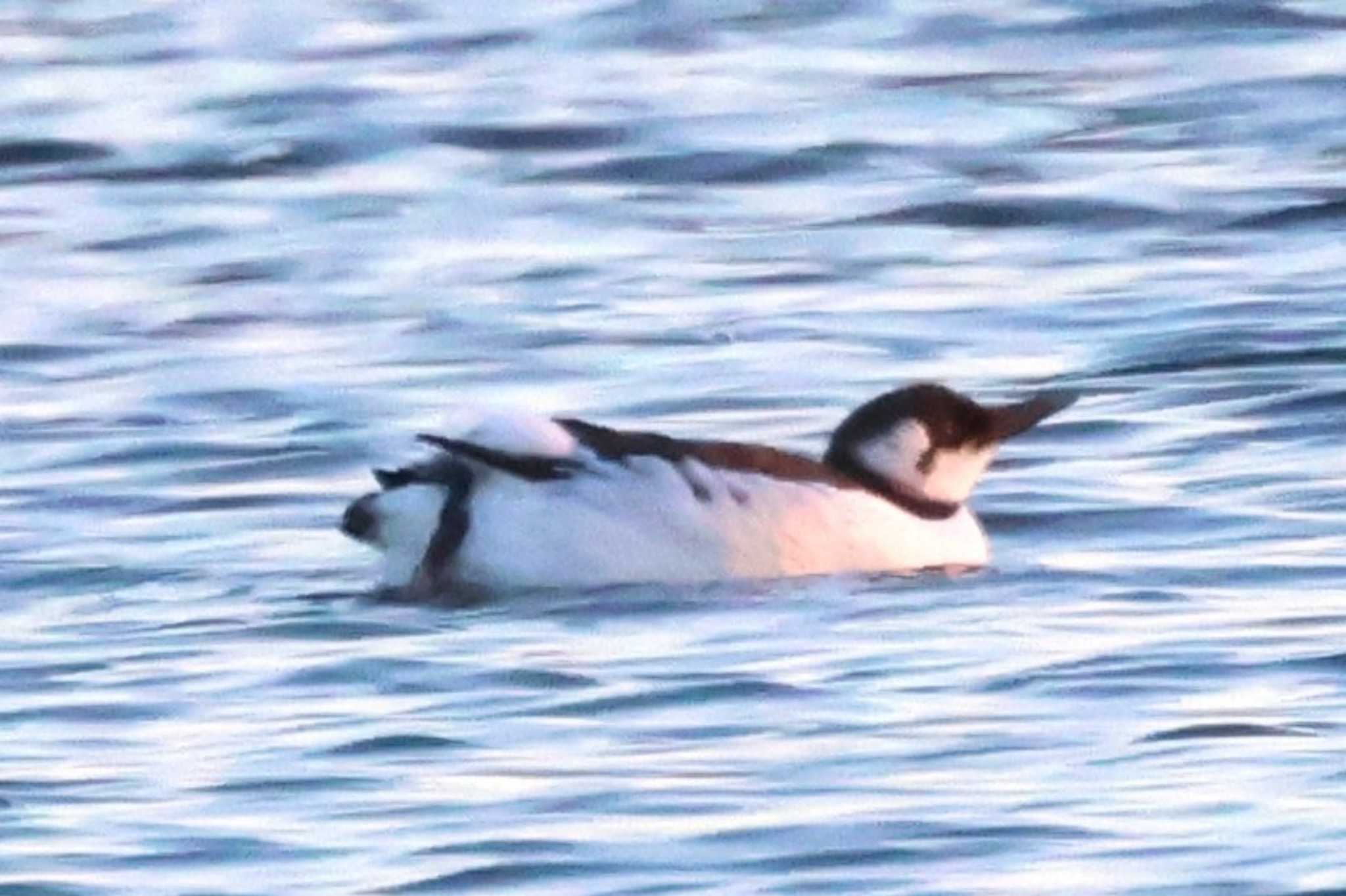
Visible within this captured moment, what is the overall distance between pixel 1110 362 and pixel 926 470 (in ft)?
6.74

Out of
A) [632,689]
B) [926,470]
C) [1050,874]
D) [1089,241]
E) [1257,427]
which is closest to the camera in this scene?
[1050,874]

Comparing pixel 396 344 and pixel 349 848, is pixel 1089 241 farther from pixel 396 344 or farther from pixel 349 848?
pixel 349 848

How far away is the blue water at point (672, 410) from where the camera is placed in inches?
395

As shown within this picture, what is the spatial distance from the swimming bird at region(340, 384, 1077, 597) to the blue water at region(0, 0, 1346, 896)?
6.8 inches

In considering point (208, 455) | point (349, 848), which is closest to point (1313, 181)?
point (208, 455)

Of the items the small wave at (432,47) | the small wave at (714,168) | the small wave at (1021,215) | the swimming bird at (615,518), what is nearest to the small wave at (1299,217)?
the small wave at (1021,215)

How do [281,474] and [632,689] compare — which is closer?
[632,689]

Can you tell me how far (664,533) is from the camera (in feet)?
43.4

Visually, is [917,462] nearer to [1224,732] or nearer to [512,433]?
[512,433]

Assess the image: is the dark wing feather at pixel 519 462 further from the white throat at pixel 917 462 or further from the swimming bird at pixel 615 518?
the white throat at pixel 917 462

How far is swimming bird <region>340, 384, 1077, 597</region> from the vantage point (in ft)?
42.9

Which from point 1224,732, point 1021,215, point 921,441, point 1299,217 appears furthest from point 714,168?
point 1224,732

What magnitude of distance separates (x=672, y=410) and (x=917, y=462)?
1.70m

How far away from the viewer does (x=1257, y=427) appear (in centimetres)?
1504
